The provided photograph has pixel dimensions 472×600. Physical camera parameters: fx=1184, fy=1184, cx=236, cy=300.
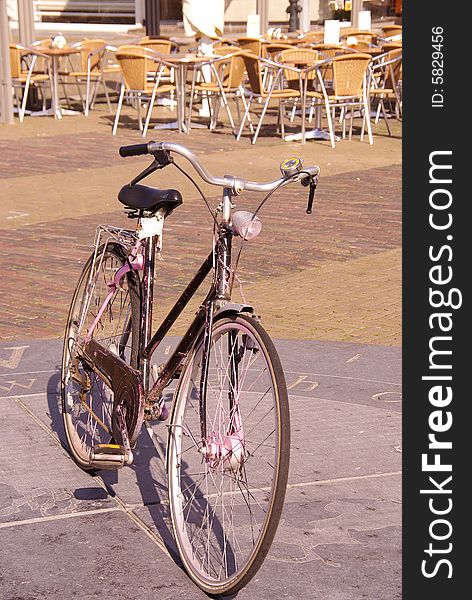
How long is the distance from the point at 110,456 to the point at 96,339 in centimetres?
59

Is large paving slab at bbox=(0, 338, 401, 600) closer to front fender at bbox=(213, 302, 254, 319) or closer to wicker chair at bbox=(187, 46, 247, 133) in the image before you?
front fender at bbox=(213, 302, 254, 319)

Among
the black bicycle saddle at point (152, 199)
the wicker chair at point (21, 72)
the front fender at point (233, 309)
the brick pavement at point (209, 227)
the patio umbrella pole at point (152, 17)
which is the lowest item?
the brick pavement at point (209, 227)

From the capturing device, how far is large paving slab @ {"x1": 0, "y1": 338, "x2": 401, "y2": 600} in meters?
3.42

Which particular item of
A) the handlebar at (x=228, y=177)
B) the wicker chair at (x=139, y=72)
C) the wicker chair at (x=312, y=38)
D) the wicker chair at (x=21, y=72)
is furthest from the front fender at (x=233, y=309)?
the wicker chair at (x=312, y=38)

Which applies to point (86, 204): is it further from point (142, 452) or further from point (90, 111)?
point (90, 111)

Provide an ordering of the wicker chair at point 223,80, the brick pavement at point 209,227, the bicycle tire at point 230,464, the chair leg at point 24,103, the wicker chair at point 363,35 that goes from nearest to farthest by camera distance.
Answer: the bicycle tire at point 230,464 < the brick pavement at point 209,227 < the wicker chair at point 223,80 < the chair leg at point 24,103 < the wicker chair at point 363,35

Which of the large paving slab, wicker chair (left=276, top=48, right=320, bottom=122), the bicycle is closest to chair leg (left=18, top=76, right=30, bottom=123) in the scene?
wicker chair (left=276, top=48, right=320, bottom=122)

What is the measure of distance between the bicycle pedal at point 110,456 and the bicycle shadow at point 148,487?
0.59 ft

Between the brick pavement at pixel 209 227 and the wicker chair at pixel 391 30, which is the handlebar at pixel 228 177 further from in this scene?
the wicker chair at pixel 391 30

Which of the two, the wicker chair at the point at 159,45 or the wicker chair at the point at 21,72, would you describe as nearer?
the wicker chair at the point at 21,72

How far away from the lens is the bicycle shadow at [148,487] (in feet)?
12.4

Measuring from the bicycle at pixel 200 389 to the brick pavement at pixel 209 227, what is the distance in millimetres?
514

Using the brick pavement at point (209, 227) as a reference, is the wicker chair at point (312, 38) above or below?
above

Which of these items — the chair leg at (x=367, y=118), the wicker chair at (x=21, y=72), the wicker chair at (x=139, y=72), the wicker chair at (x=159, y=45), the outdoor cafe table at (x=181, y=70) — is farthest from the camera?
the wicker chair at (x=159, y=45)
